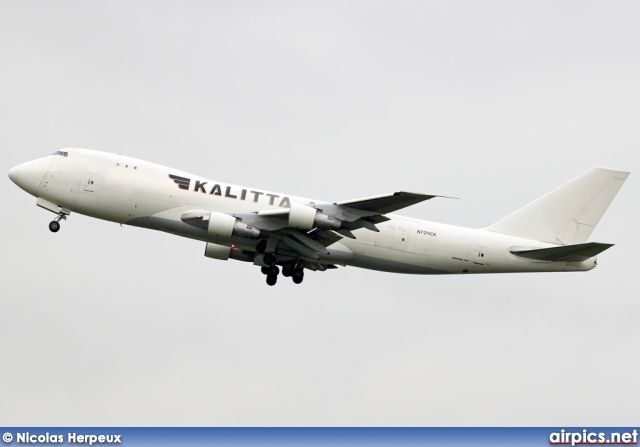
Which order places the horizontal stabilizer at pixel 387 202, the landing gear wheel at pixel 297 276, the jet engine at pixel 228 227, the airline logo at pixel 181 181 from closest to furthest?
the horizontal stabilizer at pixel 387 202
the jet engine at pixel 228 227
the airline logo at pixel 181 181
the landing gear wheel at pixel 297 276

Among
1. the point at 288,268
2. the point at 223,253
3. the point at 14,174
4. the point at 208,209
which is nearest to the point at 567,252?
the point at 288,268

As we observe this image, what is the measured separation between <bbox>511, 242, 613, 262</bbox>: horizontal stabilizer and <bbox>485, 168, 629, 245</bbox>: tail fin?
189 centimetres

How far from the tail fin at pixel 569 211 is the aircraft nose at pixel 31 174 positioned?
22.4m

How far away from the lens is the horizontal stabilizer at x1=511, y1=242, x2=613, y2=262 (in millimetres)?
48109

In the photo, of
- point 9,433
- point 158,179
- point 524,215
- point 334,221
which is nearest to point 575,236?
point 524,215

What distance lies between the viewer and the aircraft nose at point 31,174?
156ft

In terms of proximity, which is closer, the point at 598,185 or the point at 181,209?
the point at 181,209

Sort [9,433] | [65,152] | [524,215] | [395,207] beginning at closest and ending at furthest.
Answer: [9,433] → [395,207] → [65,152] → [524,215]

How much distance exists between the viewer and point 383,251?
48562mm

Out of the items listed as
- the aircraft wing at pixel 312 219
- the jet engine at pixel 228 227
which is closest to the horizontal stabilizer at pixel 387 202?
the aircraft wing at pixel 312 219

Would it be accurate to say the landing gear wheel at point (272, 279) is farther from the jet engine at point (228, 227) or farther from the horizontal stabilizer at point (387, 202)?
the horizontal stabilizer at point (387, 202)

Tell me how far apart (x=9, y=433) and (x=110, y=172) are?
1338 cm

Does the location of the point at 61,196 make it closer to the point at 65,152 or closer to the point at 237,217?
the point at 65,152

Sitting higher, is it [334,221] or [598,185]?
[598,185]
